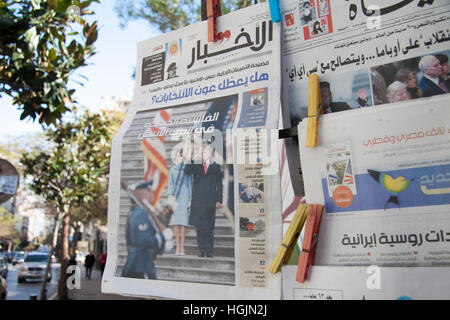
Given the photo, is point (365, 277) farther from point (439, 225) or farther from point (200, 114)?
point (200, 114)

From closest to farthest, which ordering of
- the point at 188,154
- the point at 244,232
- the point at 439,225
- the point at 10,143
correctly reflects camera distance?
the point at 439,225 < the point at 244,232 < the point at 188,154 < the point at 10,143

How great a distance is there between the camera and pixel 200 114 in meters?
1.68

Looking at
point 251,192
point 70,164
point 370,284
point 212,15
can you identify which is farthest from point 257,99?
point 70,164

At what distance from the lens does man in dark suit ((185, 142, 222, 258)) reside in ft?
5.07

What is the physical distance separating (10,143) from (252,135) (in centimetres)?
2510

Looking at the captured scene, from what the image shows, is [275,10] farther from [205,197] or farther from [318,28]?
[205,197]

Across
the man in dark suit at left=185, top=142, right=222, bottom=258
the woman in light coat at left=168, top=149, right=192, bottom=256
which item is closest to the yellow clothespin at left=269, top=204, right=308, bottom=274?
the man in dark suit at left=185, top=142, right=222, bottom=258

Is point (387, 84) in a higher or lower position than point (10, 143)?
lower

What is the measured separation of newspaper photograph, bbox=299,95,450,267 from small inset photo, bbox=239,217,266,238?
0.20 m

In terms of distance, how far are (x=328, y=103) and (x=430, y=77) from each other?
0.32m

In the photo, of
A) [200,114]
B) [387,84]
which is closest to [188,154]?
[200,114]

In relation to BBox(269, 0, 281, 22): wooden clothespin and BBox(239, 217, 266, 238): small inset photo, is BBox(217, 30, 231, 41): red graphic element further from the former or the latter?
BBox(239, 217, 266, 238): small inset photo

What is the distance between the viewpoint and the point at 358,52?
1.40 metres

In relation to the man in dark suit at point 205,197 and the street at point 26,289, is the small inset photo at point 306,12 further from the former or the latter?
the street at point 26,289
